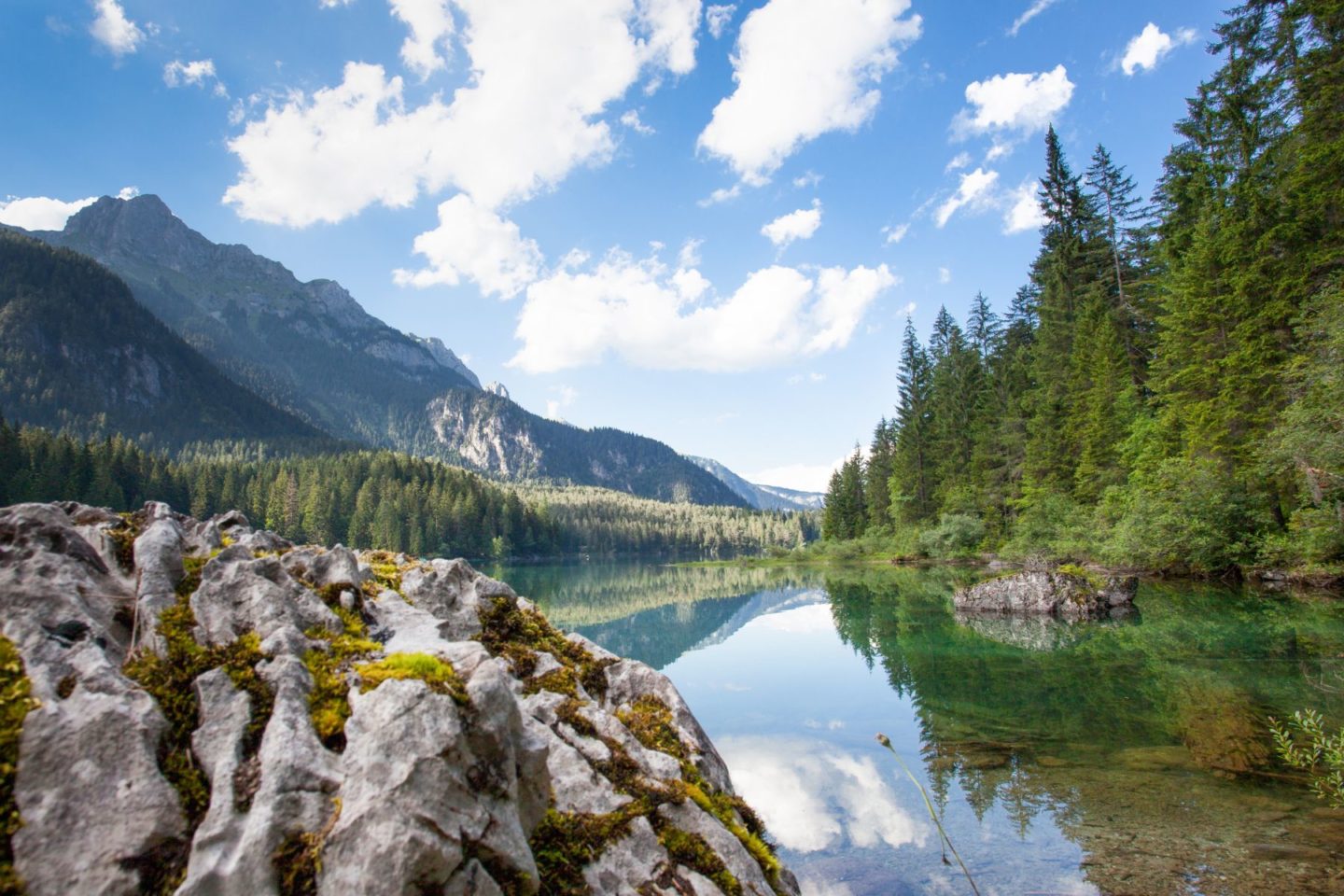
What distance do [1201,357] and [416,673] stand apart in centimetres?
4398

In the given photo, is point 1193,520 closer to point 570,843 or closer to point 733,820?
point 733,820

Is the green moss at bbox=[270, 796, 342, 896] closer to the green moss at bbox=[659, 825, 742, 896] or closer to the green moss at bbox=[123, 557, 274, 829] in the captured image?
the green moss at bbox=[123, 557, 274, 829]

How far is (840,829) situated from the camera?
9.77 meters

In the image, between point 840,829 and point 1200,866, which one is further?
point 840,829

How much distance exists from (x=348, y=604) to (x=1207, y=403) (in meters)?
41.2

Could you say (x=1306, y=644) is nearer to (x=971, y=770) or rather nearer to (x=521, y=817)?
(x=971, y=770)

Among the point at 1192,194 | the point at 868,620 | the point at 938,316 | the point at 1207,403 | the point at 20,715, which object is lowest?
the point at 868,620

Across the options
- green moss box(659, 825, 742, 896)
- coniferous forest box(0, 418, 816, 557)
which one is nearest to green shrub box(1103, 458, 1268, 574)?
green moss box(659, 825, 742, 896)

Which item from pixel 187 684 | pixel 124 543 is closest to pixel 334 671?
pixel 187 684

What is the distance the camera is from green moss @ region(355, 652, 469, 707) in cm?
420

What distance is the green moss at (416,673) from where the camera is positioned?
4198 mm

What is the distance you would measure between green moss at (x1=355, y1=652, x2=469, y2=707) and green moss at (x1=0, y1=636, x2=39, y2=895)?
1.75 metres

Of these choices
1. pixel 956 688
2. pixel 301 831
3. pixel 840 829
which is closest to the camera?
pixel 301 831

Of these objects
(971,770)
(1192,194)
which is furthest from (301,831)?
(1192,194)
